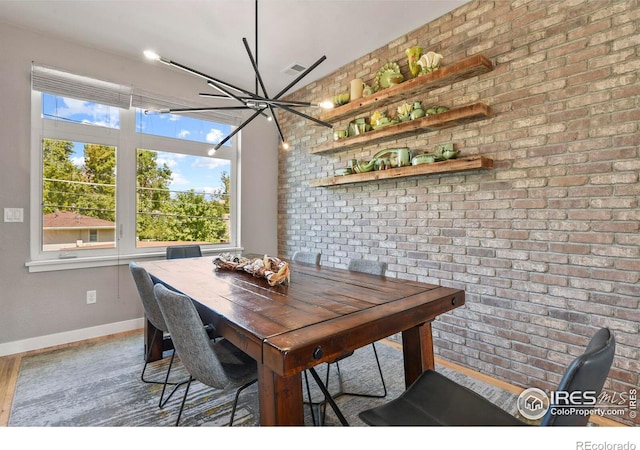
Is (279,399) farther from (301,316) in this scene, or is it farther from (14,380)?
(14,380)

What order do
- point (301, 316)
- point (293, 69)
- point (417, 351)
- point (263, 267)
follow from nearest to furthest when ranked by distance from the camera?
point (301, 316) → point (417, 351) → point (263, 267) → point (293, 69)

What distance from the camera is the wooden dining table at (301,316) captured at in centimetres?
114

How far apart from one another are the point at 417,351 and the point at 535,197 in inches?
51.8

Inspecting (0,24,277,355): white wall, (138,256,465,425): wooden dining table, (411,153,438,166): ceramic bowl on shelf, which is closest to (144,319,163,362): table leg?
(138,256,465,425): wooden dining table

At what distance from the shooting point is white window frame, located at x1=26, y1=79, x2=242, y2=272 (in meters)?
2.96

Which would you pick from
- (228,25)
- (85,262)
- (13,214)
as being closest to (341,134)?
(228,25)

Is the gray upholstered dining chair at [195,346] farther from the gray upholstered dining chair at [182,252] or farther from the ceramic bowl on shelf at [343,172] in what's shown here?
the ceramic bowl on shelf at [343,172]

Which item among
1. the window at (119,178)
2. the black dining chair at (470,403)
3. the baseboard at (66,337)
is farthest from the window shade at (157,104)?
the black dining chair at (470,403)

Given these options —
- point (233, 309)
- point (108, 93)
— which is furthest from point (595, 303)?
point (108, 93)

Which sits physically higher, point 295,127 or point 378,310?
point 295,127

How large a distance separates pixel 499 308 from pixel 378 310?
143 centimetres

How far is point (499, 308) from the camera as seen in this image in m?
2.39

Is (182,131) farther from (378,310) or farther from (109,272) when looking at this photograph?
(378,310)

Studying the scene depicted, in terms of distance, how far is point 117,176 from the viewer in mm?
3355
